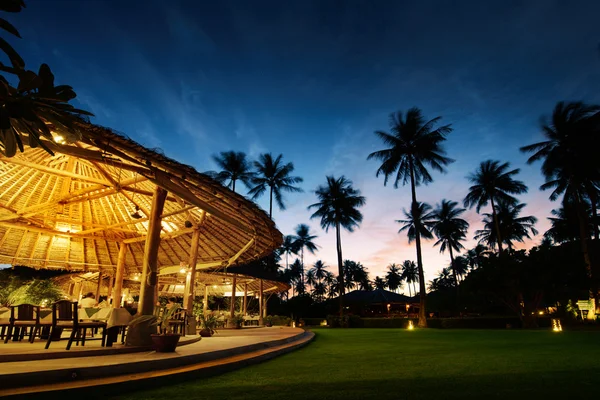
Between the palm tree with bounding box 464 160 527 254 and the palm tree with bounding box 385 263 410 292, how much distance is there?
61383 millimetres

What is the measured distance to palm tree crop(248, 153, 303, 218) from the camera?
3319cm

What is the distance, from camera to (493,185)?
31766 mm

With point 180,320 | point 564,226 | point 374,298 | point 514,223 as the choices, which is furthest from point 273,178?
point 564,226

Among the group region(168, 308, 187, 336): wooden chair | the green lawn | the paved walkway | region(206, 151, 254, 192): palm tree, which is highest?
region(206, 151, 254, 192): palm tree

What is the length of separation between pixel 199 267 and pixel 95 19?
8978 mm

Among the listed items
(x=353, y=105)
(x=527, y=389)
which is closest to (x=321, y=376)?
(x=527, y=389)

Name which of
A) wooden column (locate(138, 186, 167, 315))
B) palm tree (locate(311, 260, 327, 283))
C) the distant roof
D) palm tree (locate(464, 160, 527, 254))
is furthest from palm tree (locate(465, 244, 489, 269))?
palm tree (locate(311, 260, 327, 283))

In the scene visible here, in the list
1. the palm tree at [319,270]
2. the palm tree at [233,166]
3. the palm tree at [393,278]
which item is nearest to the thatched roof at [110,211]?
the palm tree at [233,166]

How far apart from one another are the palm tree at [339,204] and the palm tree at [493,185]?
11.0 metres

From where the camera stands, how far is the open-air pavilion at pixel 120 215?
678 centimetres

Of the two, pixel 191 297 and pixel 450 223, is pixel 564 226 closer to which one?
pixel 450 223

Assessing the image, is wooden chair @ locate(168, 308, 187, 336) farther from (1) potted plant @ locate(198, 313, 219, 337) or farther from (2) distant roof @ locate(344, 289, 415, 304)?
(2) distant roof @ locate(344, 289, 415, 304)

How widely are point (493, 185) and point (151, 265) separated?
3317cm

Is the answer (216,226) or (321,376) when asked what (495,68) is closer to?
(216,226)
